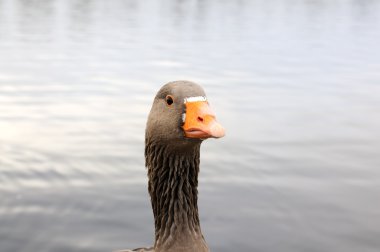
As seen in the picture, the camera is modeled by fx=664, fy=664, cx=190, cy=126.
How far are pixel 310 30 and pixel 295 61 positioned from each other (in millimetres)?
17320

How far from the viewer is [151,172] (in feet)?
21.9

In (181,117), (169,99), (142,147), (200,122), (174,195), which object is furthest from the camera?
(142,147)

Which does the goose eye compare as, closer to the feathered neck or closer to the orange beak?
the orange beak

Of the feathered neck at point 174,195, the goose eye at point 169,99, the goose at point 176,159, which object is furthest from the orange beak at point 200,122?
the feathered neck at point 174,195

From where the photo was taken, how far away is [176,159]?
21.2 ft

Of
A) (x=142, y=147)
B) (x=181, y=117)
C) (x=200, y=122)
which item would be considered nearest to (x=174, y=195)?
(x=181, y=117)

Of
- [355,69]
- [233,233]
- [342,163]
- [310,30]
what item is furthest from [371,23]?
[233,233]

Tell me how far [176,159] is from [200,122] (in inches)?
27.7

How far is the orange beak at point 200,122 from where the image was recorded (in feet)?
18.9

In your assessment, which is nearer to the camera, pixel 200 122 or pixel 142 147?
pixel 200 122

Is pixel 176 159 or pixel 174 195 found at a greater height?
pixel 176 159

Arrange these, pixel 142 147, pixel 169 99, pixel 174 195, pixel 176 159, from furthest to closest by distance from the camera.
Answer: pixel 142 147 → pixel 174 195 → pixel 176 159 → pixel 169 99

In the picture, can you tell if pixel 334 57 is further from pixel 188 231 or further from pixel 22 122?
pixel 188 231

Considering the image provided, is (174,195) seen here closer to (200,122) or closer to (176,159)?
(176,159)
